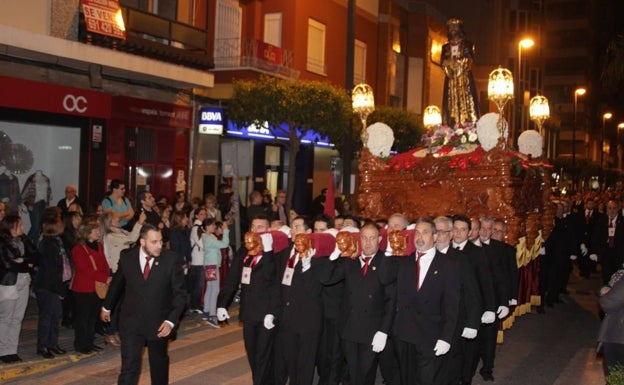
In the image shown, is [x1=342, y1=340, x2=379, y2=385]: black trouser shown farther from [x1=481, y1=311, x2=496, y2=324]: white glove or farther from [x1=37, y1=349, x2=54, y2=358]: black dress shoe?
[x1=37, y1=349, x2=54, y2=358]: black dress shoe

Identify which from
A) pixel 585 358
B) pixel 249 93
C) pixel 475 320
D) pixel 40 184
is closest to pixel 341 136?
pixel 249 93

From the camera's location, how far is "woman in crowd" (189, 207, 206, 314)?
500 inches

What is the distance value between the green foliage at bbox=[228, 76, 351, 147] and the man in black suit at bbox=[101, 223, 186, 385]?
14.7 m

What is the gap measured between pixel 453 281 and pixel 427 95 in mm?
32770

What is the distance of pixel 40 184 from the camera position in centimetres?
1811

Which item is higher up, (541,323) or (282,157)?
(282,157)

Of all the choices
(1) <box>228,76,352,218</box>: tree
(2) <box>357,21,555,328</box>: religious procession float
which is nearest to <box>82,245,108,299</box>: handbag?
(2) <box>357,21,555,328</box>: religious procession float

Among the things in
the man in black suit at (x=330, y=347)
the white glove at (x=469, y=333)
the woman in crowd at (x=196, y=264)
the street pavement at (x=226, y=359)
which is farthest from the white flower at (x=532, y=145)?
the white glove at (x=469, y=333)

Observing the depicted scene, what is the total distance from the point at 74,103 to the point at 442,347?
12900mm

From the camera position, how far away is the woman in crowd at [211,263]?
12.5 metres

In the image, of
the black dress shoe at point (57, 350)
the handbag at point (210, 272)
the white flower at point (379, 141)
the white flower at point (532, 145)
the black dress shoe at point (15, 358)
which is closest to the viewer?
the black dress shoe at point (15, 358)

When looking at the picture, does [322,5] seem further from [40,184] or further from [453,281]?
[453,281]

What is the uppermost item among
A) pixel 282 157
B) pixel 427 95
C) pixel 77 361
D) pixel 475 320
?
pixel 427 95

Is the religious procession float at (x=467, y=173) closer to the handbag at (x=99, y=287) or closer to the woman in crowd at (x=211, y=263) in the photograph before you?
the woman in crowd at (x=211, y=263)
